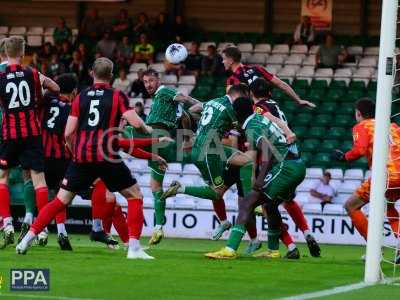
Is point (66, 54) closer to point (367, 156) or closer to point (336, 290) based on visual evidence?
point (367, 156)

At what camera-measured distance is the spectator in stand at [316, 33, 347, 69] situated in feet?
82.9

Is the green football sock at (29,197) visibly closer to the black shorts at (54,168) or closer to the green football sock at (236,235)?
the black shorts at (54,168)

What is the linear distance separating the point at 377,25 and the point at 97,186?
14.1m

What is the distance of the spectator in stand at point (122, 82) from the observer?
25.7 metres

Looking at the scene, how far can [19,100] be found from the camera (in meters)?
13.5

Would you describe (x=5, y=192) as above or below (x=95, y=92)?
below

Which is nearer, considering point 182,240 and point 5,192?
point 5,192

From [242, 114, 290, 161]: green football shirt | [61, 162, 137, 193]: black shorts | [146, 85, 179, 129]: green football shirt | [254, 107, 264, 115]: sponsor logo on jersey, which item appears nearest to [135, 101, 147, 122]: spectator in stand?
[146, 85, 179, 129]: green football shirt

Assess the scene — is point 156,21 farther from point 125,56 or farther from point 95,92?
point 95,92

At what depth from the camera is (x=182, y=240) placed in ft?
63.6

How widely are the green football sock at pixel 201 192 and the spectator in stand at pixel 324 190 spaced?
21.8 ft

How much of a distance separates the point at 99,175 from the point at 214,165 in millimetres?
2543

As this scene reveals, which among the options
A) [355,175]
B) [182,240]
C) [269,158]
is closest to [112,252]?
[269,158]

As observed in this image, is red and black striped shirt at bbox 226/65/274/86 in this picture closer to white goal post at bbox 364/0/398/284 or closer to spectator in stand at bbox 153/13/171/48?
white goal post at bbox 364/0/398/284
